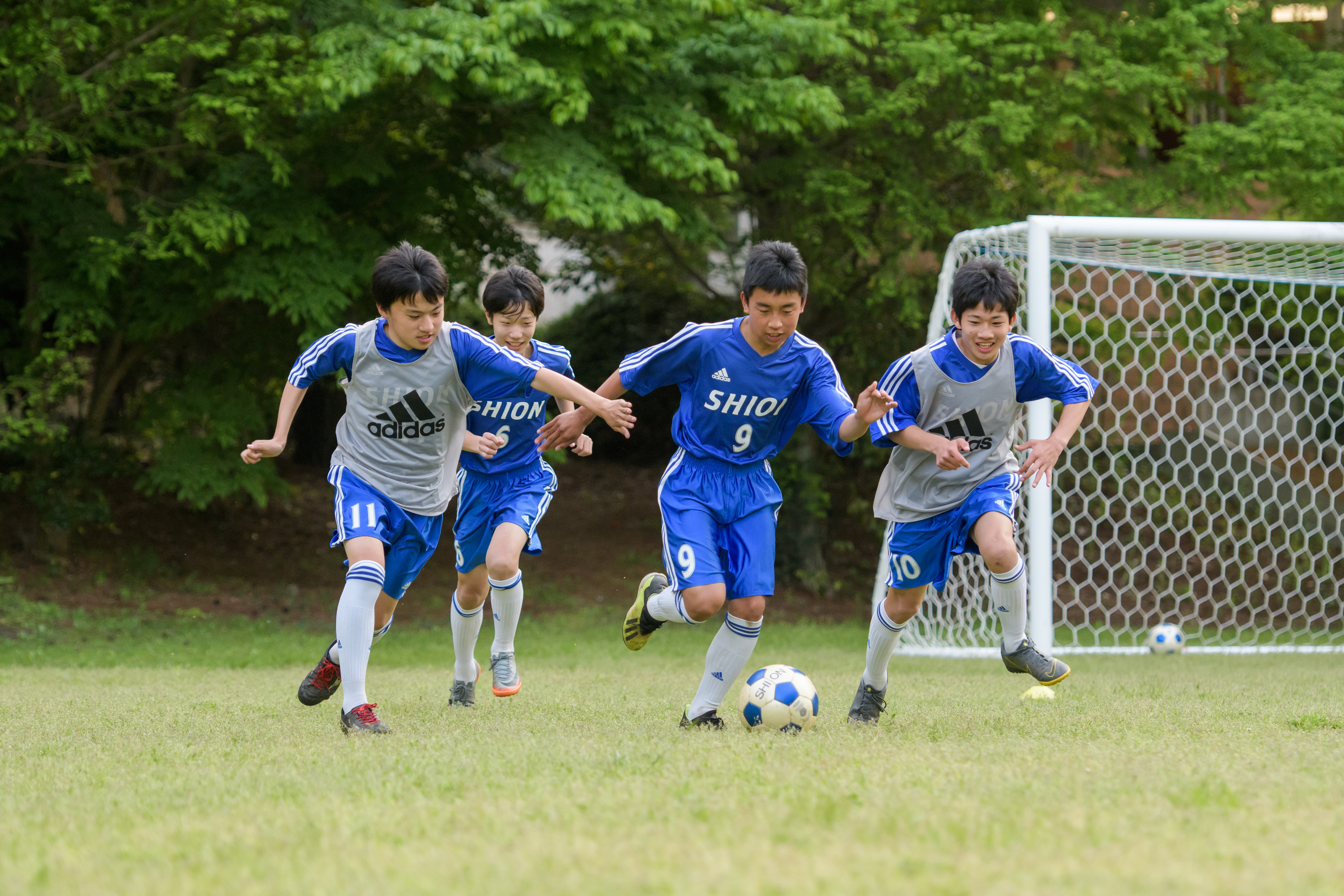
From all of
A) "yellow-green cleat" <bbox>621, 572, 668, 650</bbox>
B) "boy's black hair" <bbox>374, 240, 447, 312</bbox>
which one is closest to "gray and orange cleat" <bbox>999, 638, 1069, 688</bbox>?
"yellow-green cleat" <bbox>621, 572, 668, 650</bbox>

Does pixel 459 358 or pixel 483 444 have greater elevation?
pixel 459 358

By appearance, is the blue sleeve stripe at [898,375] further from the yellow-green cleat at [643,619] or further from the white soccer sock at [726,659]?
the yellow-green cleat at [643,619]

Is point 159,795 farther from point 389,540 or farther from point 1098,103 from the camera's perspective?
point 1098,103

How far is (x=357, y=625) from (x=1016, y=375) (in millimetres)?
2871

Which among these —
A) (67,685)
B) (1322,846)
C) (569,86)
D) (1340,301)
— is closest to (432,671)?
(67,685)

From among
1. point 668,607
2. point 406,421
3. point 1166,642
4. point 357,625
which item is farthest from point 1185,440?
point 357,625

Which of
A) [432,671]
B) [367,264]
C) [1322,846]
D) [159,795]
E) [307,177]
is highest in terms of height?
[307,177]

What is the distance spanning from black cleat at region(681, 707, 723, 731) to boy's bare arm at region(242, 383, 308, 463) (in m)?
1.89

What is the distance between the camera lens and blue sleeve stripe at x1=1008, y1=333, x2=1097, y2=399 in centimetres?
492

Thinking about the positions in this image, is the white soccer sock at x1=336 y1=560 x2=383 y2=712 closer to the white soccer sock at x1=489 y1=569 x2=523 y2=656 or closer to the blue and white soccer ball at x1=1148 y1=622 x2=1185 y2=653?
the white soccer sock at x1=489 y1=569 x2=523 y2=656

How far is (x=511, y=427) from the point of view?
5.80 meters

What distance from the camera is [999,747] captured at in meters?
3.82

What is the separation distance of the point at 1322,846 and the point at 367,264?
9008 millimetres

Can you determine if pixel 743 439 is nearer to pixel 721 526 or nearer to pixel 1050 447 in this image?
pixel 721 526
